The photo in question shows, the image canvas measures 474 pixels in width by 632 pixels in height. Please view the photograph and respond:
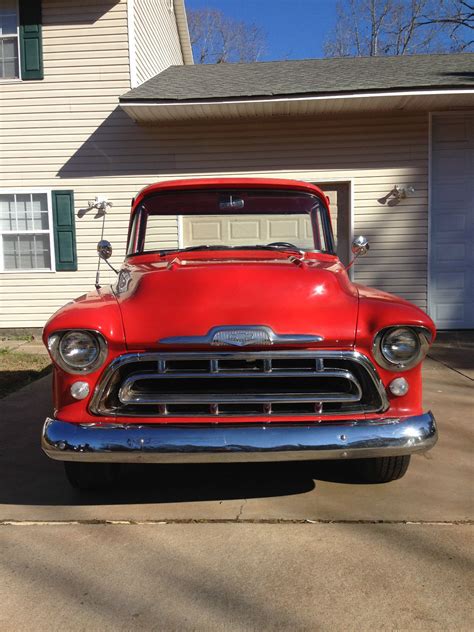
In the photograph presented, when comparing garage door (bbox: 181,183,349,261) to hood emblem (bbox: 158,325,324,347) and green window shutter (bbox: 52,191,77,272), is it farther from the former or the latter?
green window shutter (bbox: 52,191,77,272)

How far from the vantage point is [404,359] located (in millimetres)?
2650

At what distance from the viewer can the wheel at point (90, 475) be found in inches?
118

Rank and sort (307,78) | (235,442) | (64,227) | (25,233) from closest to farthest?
(235,442), (307,78), (64,227), (25,233)

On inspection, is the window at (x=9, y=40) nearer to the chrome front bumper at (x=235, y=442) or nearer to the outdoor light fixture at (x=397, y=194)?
the outdoor light fixture at (x=397, y=194)

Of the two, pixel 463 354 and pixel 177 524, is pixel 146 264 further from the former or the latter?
pixel 463 354

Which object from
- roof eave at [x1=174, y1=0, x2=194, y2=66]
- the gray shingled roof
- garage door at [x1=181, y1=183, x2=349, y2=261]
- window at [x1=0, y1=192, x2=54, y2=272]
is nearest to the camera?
garage door at [x1=181, y1=183, x2=349, y2=261]

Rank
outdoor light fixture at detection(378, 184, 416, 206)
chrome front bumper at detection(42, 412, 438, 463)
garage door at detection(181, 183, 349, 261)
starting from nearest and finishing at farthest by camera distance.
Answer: chrome front bumper at detection(42, 412, 438, 463) < garage door at detection(181, 183, 349, 261) < outdoor light fixture at detection(378, 184, 416, 206)

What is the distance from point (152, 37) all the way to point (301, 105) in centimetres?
395

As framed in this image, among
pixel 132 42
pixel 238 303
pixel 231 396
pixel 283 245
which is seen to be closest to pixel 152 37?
pixel 132 42

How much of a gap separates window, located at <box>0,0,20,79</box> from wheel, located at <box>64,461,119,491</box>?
25.8 feet

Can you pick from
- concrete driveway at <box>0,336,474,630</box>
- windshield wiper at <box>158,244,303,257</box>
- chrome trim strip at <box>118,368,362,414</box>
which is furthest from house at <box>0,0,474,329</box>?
chrome trim strip at <box>118,368,362,414</box>

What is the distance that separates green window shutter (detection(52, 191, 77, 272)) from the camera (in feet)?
28.8

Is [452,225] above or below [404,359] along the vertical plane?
above

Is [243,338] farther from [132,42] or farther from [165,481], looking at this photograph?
[132,42]
